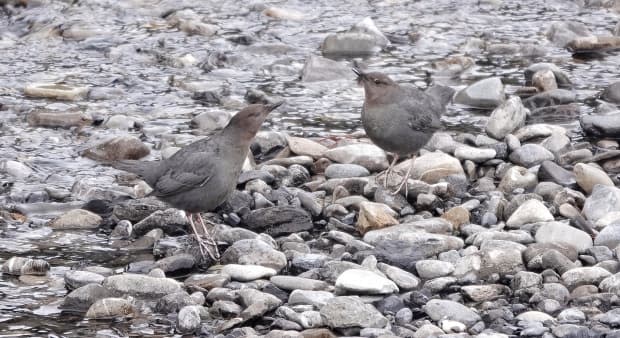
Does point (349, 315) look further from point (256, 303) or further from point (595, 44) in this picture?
point (595, 44)

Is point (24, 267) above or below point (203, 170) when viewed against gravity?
below

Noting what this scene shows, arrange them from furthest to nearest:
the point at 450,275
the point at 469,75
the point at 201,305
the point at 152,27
Answer: the point at 152,27 → the point at 469,75 → the point at 450,275 → the point at 201,305

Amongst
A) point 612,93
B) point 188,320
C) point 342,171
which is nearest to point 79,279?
point 188,320

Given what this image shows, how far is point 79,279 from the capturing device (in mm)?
7082

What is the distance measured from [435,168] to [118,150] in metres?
2.92

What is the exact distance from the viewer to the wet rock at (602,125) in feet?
32.1

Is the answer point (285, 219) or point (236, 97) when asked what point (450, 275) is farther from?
point (236, 97)

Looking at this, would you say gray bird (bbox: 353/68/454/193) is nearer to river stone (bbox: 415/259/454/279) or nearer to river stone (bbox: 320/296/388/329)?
river stone (bbox: 415/259/454/279)

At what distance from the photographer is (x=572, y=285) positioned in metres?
6.86

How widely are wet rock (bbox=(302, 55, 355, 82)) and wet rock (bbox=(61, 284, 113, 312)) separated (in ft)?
19.9

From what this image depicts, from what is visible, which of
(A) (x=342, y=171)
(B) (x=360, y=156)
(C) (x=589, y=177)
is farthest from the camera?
(B) (x=360, y=156)

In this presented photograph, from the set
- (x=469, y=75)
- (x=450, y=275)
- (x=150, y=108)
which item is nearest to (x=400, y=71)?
(x=469, y=75)

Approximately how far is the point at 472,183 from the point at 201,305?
10.8ft

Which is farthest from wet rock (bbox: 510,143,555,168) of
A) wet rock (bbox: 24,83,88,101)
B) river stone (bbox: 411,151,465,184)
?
wet rock (bbox: 24,83,88,101)
